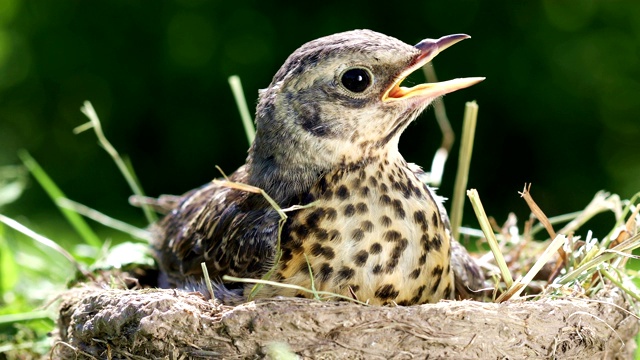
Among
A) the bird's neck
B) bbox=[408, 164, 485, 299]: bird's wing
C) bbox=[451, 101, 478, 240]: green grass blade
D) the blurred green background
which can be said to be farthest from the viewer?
the blurred green background

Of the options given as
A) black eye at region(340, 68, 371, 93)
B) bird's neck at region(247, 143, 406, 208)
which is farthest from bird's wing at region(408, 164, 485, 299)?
black eye at region(340, 68, 371, 93)

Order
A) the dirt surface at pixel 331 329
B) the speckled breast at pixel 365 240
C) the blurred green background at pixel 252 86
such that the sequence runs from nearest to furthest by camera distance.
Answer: the dirt surface at pixel 331 329 → the speckled breast at pixel 365 240 → the blurred green background at pixel 252 86

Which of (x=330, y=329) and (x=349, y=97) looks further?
(x=349, y=97)

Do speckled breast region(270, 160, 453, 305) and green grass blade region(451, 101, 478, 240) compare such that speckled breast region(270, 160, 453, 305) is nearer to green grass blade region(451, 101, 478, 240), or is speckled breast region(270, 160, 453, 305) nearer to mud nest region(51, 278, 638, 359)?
mud nest region(51, 278, 638, 359)

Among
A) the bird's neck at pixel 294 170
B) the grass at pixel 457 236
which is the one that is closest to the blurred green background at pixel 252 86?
the grass at pixel 457 236

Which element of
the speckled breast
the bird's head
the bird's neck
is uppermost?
the bird's head

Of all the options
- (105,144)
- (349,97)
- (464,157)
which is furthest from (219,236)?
(464,157)

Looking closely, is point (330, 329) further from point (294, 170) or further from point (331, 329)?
point (294, 170)

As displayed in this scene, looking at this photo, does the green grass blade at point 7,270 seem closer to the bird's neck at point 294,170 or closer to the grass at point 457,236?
the grass at point 457,236
